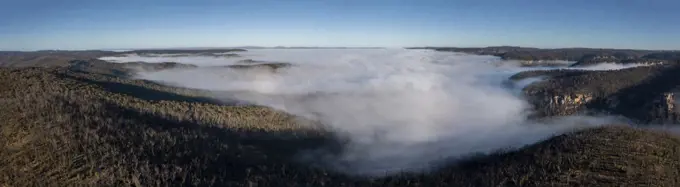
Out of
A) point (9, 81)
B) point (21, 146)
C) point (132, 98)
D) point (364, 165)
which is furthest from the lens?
point (364, 165)

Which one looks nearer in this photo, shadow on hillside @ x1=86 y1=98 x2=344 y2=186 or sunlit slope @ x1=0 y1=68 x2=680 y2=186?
sunlit slope @ x1=0 y1=68 x2=680 y2=186

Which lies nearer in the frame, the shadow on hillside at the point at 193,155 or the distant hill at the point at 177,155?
the distant hill at the point at 177,155

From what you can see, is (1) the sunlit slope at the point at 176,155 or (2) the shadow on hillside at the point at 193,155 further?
(2) the shadow on hillside at the point at 193,155

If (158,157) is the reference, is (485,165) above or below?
below

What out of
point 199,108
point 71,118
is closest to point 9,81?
point 71,118

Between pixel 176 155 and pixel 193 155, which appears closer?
pixel 176 155

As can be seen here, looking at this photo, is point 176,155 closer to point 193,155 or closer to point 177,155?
point 177,155

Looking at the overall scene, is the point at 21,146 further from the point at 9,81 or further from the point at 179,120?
the point at 179,120

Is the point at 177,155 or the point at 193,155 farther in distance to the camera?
the point at 193,155

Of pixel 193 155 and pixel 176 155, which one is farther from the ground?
pixel 176 155

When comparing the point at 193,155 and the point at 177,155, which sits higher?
the point at 177,155

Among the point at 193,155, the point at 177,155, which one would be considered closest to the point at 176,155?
the point at 177,155
